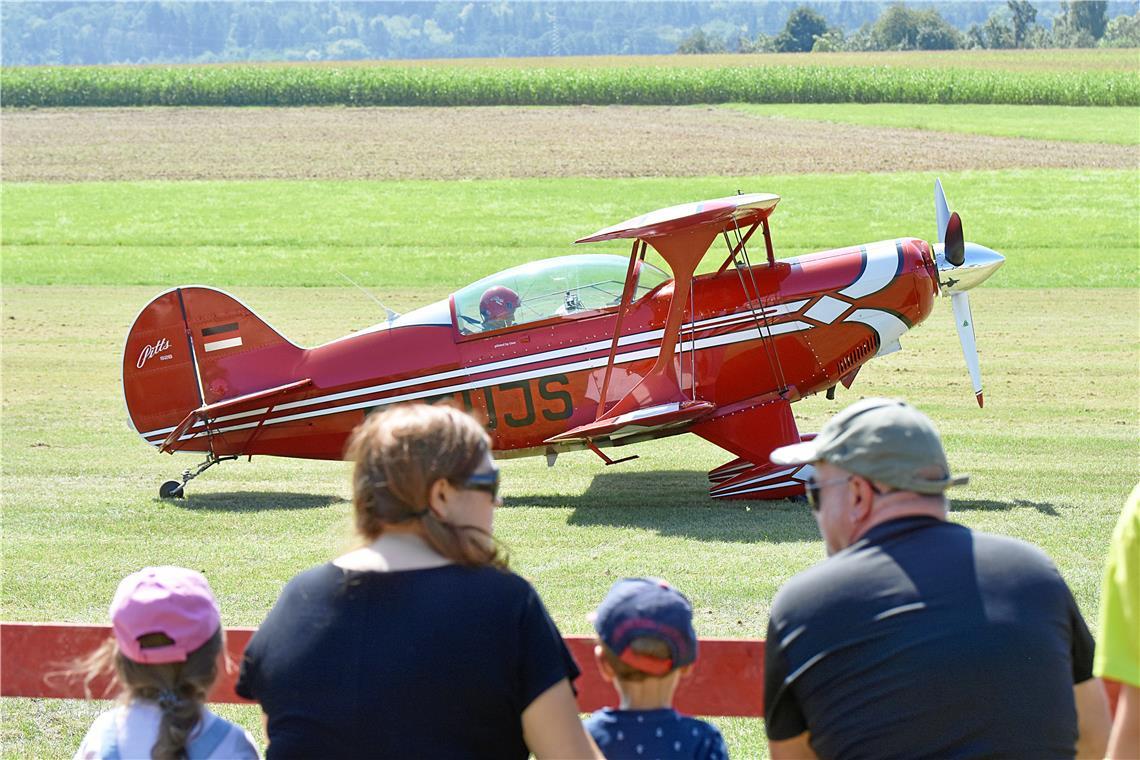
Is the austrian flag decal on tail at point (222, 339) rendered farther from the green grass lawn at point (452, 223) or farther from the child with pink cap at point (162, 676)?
the green grass lawn at point (452, 223)

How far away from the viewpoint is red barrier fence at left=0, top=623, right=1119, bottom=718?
407cm

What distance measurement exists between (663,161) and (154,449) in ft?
96.7

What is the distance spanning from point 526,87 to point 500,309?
53.6m

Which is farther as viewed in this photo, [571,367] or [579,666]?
[571,367]

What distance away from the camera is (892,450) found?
128 inches

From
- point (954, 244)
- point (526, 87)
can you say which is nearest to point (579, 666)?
point (954, 244)

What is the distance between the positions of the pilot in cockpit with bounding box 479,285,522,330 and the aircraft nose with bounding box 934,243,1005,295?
3.54m

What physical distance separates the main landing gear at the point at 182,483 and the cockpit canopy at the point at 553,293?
8.62 ft

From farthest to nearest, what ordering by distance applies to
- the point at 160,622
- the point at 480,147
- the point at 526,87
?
1. the point at 526,87
2. the point at 480,147
3. the point at 160,622

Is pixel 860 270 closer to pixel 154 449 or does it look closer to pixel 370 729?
pixel 154 449

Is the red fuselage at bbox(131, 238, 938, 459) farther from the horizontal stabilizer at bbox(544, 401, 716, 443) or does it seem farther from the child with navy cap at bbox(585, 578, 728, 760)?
the child with navy cap at bbox(585, 578, 728, 760)

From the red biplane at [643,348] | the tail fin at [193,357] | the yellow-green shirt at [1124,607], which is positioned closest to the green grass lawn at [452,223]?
the tail fin at [193,357]

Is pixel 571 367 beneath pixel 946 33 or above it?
beneath

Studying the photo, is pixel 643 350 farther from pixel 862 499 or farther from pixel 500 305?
pixel 862 499
